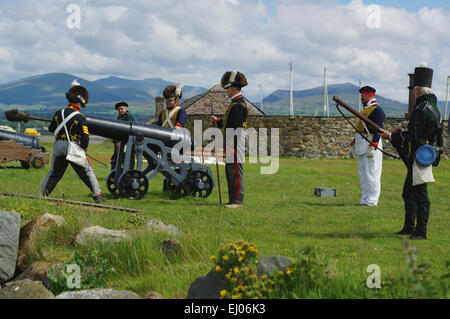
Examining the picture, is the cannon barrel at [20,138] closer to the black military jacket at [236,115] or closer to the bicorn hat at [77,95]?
the bicorn hat at [77,95]

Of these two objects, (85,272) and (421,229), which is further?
(421,229)

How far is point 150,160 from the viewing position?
11.1m

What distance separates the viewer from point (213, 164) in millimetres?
22594

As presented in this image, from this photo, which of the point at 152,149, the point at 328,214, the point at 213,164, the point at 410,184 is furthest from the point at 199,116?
the point at 410,184

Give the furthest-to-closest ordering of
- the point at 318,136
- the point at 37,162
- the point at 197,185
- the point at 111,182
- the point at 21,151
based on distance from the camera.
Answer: the point at 318,136 < the point at 37,162 < the point at 21,151 < the point at 111,182 < the point at 197,185

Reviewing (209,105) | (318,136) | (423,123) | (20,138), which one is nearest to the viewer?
(423,123)

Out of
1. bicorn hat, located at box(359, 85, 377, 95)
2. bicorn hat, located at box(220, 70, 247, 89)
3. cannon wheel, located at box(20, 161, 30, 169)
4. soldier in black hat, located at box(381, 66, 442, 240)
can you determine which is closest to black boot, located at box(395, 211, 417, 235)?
soldier in black hat, located at box(381, 66, 442, 240)

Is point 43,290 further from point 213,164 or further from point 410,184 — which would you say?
point 213,164

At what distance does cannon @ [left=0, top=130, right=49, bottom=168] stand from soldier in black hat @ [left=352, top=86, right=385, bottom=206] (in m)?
11.2

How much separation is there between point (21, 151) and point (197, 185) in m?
8.90

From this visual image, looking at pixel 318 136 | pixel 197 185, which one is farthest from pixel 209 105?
pixel 197 185

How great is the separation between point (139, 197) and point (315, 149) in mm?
20802

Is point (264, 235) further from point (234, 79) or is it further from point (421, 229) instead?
point (234, 79)

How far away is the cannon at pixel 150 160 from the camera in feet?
34.7
